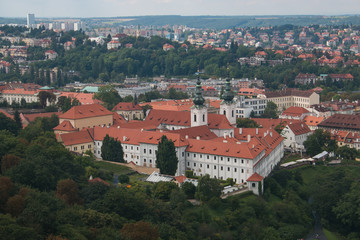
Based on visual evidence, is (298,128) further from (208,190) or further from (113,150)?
(208,190)

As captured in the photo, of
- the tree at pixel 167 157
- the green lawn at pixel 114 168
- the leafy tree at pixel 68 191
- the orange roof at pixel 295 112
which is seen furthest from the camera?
the orange roof at pixel 295 112

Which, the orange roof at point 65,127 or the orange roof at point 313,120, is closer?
the orange roof at point 65,127

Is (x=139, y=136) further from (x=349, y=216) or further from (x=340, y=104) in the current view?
(x=340, y=104)

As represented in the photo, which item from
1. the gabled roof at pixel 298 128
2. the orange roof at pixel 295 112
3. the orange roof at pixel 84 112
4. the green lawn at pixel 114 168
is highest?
the orange roof at pixel 84 112

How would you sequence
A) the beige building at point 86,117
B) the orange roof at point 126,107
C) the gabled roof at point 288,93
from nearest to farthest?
the beige building at point 86,117 → the orange roof at point 126,107 → the gabled roof at point 288,93

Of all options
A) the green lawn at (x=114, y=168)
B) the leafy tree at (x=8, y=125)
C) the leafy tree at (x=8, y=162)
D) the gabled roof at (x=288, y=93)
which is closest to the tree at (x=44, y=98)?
the leafy tree at (x=8, y=125)

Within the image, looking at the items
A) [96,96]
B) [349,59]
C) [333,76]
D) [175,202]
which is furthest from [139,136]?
[349,59]

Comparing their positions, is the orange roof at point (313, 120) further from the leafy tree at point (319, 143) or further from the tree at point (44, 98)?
the tree at point (44, 98)
